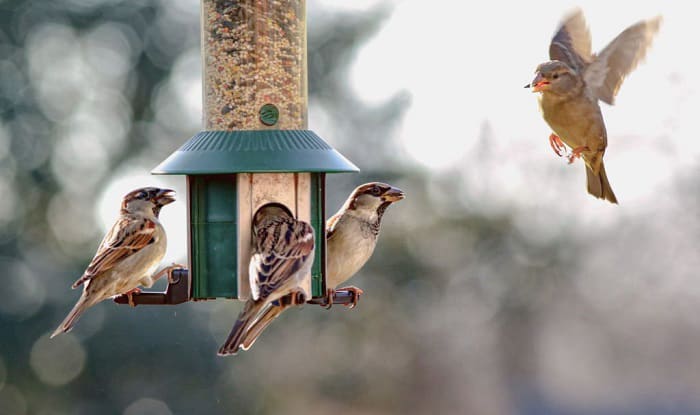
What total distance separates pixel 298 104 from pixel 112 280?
1.37m

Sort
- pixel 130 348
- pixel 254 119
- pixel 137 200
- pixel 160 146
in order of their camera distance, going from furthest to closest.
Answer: pixel 160 146, pixel 130 348, pixel 137 200, pixel 254 119

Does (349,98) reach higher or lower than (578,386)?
higher

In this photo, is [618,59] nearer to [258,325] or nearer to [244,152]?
[244,152]

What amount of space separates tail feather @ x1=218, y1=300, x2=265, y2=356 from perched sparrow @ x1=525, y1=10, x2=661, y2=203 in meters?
2.20

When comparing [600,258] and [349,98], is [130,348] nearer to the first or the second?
[349,98]

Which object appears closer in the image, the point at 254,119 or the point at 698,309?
the point at 254,119

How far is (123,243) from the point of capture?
845 cm

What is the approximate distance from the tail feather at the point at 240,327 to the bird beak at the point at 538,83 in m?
2.14

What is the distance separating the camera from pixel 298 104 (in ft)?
26.9

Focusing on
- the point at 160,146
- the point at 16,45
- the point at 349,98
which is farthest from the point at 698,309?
the point at 16,45

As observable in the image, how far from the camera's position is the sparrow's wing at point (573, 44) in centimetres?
894

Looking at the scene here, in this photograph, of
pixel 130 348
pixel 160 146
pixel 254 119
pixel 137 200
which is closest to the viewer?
pixel 254 119

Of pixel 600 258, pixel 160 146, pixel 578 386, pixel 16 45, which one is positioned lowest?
pixel 578 386

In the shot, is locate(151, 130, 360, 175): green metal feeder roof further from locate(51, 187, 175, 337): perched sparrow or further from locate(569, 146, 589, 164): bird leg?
locate(569, 146, 589, 164): bird leg
